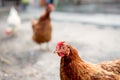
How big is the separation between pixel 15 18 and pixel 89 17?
4125mm

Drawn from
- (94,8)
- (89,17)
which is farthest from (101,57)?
(94,8)

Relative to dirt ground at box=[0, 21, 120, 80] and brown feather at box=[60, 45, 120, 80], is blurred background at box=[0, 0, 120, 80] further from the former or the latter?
brown feather at box=[60, 45, 120, 80]

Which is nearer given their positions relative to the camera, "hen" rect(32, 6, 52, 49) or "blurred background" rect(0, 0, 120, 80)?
"blurred background" rect(0, 0, 120, 80)

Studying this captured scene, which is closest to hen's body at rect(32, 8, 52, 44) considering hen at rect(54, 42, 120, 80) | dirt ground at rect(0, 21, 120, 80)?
dirt ground at rect(0, 21, 120, 80)

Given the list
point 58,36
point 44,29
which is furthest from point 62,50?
point 58,36

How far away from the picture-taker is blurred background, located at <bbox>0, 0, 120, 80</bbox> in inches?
254

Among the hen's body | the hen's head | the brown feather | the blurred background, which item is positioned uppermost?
the hen's head

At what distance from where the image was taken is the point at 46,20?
7781 millimetres

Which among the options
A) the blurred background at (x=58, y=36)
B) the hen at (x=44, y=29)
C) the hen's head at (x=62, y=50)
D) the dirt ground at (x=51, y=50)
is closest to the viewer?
the hen's head at (x=62, y=50)

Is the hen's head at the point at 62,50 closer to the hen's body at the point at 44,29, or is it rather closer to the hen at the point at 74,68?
the hen at the point at 74,68

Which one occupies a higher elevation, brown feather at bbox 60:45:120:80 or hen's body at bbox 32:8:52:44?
brown feather at bbox 60:45:120:80

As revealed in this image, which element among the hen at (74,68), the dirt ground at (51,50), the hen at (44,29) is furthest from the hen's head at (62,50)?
the hen at (44,29)

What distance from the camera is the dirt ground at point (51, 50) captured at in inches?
241

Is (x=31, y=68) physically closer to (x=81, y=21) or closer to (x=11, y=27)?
(x=11, y=27)
